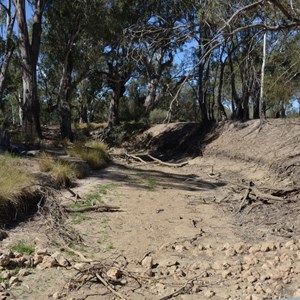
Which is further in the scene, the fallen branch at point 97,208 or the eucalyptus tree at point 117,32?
the eucalyptus tree at point 117,32

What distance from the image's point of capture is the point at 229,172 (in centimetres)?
1502

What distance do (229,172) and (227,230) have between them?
7.41m

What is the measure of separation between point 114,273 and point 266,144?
1069 centimetres

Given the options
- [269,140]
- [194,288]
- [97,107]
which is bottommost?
[194,288]

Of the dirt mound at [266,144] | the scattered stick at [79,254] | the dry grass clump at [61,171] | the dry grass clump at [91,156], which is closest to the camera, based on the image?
the scattered stick at [79,254]

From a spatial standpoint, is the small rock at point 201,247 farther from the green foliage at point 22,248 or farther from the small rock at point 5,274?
the small rock at point 5,274

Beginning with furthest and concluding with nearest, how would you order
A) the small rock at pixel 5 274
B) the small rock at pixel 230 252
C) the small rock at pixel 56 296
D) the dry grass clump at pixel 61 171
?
the dry grass clump at pixel 61 171 < the small rock at pixel 230 252 < the small rock at pixel 5 274 < the small rock at pixel 56 296

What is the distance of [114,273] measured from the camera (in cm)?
525

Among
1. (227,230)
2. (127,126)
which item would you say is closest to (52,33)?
(127,126)

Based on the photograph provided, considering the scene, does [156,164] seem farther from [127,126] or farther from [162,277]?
[162,277]

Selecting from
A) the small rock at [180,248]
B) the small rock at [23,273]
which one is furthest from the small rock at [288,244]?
the small rock at [23,273]

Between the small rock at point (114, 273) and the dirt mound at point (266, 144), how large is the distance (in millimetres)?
6778

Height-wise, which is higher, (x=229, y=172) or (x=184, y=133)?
(x=184, y=133)

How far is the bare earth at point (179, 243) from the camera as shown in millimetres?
4980
